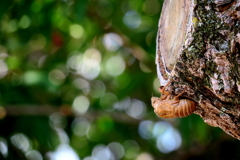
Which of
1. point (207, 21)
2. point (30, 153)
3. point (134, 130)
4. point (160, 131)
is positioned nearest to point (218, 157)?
point (160, 131)

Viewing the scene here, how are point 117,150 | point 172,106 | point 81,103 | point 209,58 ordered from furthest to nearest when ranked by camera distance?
point 117,150 < point 81,103 < point 172,106 < point 209,58

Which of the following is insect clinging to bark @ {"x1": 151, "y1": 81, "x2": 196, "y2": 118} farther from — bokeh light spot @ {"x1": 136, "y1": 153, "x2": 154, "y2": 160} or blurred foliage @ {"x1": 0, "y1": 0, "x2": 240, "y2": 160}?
bokeh light spot @ {"x1": 136, "y1": 153, "x2": 154, "y2": 160}

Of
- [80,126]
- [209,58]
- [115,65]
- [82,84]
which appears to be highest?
[209,58]

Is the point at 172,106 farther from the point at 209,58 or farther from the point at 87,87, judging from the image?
the point at 87,87

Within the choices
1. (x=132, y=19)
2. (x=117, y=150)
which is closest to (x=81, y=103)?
(x=117, y=150)

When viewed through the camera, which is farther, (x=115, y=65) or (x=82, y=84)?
(x=82, y=84)
